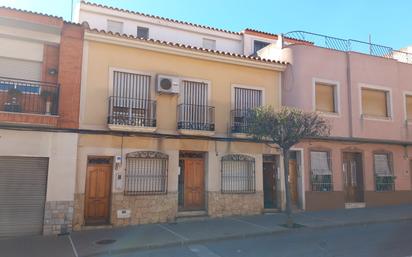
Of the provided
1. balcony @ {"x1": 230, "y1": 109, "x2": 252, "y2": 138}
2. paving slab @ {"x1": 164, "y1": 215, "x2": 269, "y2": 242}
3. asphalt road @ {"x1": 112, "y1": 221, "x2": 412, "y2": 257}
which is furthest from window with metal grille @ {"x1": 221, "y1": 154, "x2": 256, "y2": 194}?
asphalt road @ {"x1": 112, "y1": 221, "x2": 412, "y2": 257}

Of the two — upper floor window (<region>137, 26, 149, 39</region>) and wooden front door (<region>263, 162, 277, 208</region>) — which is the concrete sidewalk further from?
upper floor window (<region>137, 26, 149, 39</region>)

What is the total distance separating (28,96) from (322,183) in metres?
11.7

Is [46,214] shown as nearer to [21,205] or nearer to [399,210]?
[21,205]

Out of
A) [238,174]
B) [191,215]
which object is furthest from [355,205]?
[191,215]

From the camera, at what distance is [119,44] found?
469 inches

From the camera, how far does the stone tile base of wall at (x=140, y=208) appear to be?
35.4 ft

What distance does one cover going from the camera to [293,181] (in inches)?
582

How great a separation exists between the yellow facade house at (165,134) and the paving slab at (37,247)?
1235 mm

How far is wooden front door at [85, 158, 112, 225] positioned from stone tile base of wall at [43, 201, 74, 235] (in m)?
0.77

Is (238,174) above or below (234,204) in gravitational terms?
above

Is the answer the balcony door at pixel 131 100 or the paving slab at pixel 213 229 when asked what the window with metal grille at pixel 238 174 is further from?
the balcony door at pixel 131 100

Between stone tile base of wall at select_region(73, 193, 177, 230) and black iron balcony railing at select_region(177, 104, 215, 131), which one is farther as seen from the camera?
black iron balcony railing at select_region(177, 104, 215, 131)

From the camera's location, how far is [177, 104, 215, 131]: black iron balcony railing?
1254cm

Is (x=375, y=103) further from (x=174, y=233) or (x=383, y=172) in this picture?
(x=174, y=233)
